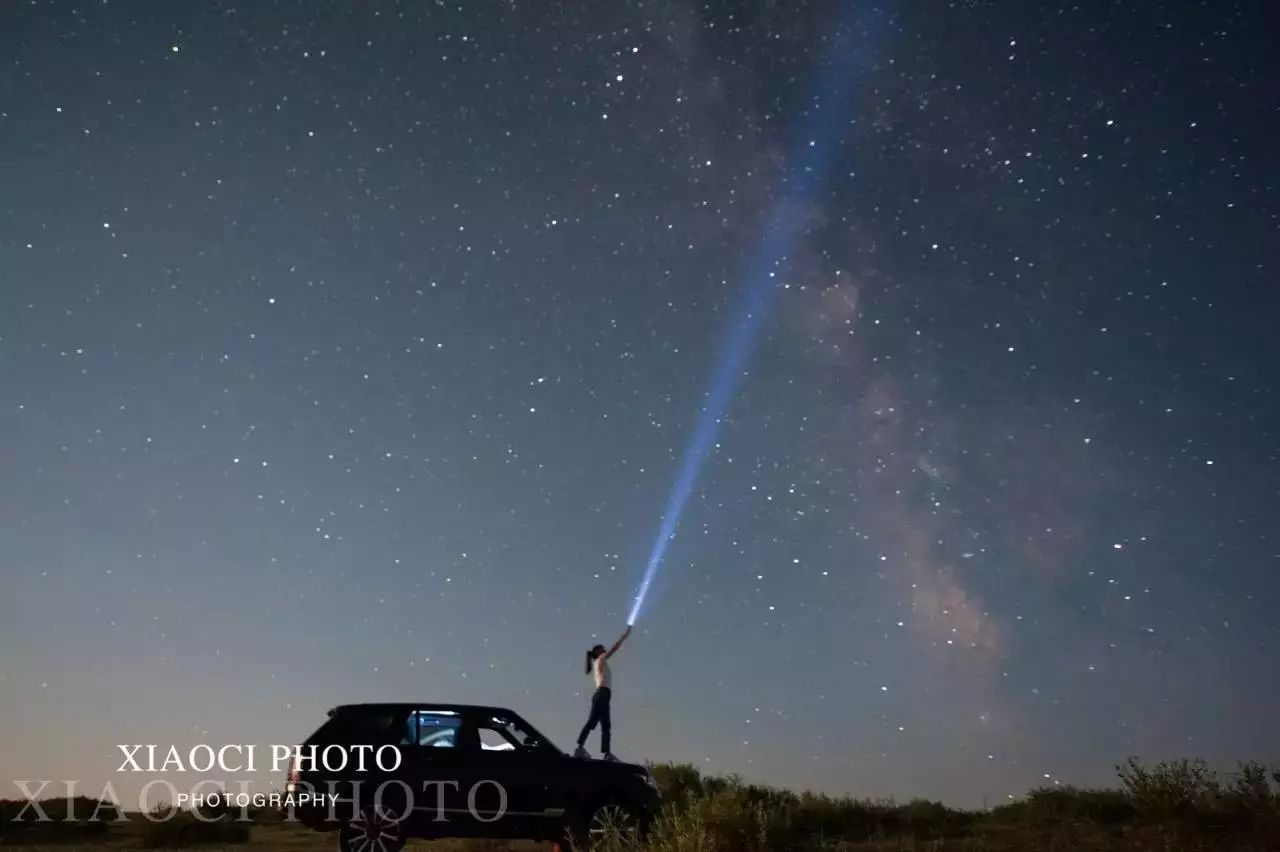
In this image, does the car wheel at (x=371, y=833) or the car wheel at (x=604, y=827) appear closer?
the car wheel at (x=371, y=833)

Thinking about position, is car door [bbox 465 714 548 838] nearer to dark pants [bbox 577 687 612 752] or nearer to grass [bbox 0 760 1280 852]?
grass [bbox 0 760 1280 852]

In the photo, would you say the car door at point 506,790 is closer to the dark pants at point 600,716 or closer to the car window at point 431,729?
the car window at point 431,729

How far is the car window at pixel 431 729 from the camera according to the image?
11.9 metres

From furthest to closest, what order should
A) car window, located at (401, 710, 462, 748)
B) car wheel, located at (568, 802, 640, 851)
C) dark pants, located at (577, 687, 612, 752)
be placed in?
dark pants, located at (577, 687, 612, 752), car window, located at (401, 710, 462, 748), car wheel, located at (568, 802, 640, 851)

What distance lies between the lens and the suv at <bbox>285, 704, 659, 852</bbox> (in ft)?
37.2

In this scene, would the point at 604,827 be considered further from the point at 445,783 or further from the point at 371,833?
the point at 371,833

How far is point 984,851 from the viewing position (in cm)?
1216

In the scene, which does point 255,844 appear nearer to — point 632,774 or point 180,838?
point 180,838

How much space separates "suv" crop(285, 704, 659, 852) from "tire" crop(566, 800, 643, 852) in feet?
0.04

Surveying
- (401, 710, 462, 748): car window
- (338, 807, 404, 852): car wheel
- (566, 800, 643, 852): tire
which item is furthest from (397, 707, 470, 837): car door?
(566, 800, 643, 852): tire

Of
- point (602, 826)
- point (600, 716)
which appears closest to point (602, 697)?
point (600, 716)

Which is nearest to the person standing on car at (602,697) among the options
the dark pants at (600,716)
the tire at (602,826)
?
the dark pants at (600,716)

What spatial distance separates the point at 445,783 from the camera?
11695 millimetres

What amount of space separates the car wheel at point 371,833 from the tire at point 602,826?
1897 millimetres
